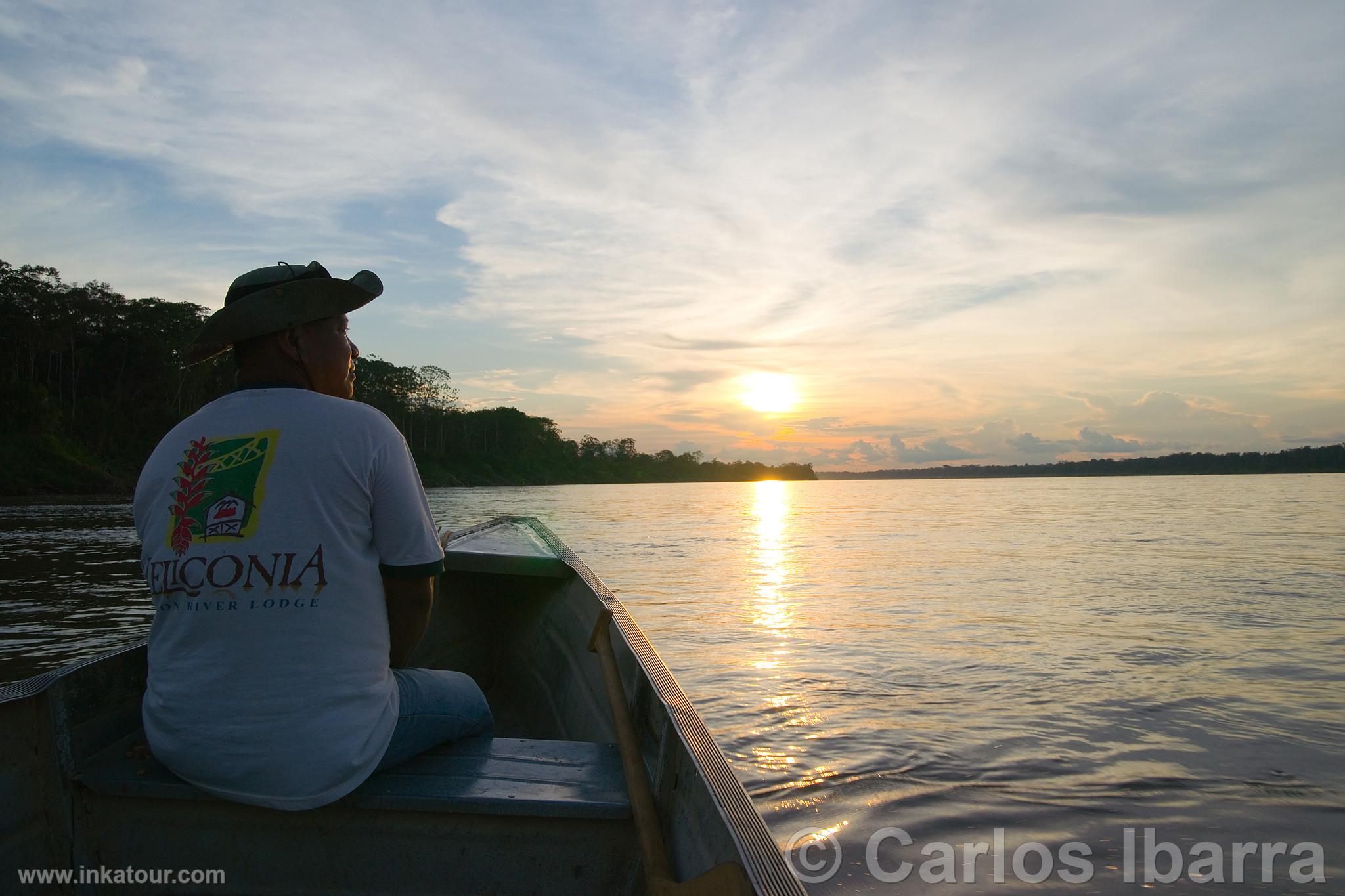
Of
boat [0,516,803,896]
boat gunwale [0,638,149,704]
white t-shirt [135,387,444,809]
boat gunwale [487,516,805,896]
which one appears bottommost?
boat [0,516,803,896]

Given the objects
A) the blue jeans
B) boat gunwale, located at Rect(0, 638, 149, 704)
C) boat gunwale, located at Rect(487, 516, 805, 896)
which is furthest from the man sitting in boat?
boat gunwale, located at Rect(487, 516, 805, 896)

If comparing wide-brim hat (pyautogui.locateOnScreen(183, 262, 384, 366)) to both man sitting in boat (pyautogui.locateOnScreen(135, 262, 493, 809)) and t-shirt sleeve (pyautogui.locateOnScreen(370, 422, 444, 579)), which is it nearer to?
man sitting in boat (pyautogui.locateOnScreen(135, 262, 493, 809))

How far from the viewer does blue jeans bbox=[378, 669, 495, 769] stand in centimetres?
209

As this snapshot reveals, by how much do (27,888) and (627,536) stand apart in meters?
22.0

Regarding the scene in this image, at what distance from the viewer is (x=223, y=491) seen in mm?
1710

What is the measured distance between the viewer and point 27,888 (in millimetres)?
1883

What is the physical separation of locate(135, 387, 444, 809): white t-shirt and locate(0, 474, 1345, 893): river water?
250 cm

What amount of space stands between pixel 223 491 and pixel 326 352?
1.74 feet

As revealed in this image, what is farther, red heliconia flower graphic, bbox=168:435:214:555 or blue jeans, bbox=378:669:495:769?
blue jeans, bbox=378:669:495:769

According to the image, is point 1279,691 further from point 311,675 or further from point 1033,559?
point 1033,559

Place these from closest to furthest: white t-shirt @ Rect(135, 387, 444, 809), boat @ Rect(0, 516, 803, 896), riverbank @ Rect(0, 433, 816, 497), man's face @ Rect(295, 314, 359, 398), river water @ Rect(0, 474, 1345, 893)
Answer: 1. white t-shirt @ Rect(135, 387, 444, 809)
2. boat @ Rect(0, 516, 803, 896)
3. man's face @ Rect(295, 314, 359, 398)
4. river water @ Rect(0, 474, 1345, 893)
5. riverbank @ Rect(0, 433, 816, 497)

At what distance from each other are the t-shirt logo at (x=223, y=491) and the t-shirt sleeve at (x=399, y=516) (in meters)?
0.24

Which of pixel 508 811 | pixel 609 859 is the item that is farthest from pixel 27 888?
pixel 609 859

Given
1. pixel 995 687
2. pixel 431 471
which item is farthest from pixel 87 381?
pixel 995 687
